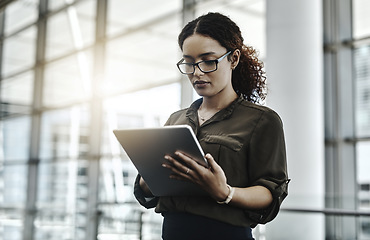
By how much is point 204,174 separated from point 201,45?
0.37 metres

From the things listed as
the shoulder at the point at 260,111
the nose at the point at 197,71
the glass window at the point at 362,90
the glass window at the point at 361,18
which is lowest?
the shoulder at the point at 260,111

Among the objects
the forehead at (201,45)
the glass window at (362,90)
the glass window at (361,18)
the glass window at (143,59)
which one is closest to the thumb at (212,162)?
the forehead at (201,45)

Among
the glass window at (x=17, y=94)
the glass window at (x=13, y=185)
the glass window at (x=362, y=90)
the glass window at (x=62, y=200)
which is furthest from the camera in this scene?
the glass window at (x=17, y=94)

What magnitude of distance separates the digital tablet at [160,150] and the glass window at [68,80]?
754cm

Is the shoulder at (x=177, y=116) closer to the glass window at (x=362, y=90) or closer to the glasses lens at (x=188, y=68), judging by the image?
the glasses lens at (x=188, y=68)

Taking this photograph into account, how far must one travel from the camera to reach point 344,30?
5262 millimetres

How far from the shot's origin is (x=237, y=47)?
159 cm

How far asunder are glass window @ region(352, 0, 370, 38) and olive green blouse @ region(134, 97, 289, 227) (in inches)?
155

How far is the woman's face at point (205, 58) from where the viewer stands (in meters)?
1.51

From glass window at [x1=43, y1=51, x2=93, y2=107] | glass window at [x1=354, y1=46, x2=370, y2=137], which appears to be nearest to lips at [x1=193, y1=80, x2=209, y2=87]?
glass window at [x1=354, y1=46, x2=370, y2=137]

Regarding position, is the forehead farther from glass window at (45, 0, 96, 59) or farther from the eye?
glass window at (45, 0, 96, 59)

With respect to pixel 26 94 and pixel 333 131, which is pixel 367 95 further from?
pixel 26 94

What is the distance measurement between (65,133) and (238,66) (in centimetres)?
825

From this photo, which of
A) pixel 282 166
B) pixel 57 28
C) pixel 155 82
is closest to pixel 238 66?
pixel 282 166
